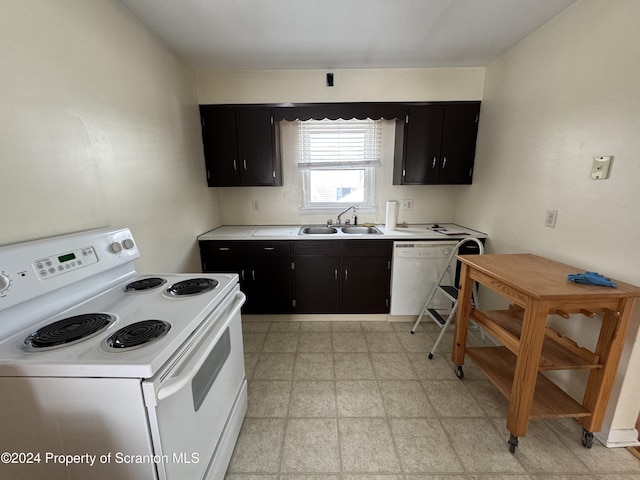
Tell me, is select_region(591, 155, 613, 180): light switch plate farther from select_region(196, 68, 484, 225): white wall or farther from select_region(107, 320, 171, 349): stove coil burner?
select_region(107, 320, 171, 349): stove coil burner

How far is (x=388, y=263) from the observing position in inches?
102

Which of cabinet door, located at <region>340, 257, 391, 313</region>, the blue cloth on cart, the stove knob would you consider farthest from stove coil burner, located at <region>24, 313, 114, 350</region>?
the blue cloth on cart

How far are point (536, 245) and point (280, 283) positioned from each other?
6.94ft

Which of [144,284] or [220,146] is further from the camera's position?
[220,146]

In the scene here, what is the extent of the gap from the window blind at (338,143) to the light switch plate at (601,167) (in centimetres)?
178

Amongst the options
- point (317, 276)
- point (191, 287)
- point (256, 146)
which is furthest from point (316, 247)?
point (191, 287)

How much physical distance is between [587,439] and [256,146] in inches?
124

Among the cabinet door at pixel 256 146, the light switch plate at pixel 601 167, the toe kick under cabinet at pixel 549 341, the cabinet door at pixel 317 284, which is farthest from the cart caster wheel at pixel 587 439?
the cabinet door at pixel 256 146

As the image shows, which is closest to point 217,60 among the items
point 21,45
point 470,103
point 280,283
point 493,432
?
point 21,45

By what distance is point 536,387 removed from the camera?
158cm

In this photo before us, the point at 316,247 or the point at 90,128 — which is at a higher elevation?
the point at 90,128

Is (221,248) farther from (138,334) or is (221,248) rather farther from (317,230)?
(138,334)

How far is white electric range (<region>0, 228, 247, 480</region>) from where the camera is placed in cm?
74

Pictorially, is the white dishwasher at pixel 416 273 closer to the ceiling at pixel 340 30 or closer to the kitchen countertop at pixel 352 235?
the kitchen countertop at pixel 352 235
